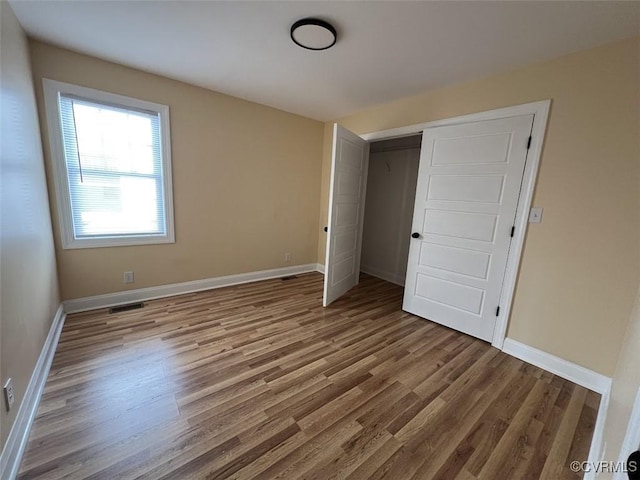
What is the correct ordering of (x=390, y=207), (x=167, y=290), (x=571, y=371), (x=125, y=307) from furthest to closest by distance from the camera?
(x=390, y=207), (x=167, y=290), (x=125, y=307), (x=571, y=371)

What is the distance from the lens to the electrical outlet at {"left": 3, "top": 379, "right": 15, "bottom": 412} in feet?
3.86

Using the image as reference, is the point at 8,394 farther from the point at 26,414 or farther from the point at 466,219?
the point at 466,219

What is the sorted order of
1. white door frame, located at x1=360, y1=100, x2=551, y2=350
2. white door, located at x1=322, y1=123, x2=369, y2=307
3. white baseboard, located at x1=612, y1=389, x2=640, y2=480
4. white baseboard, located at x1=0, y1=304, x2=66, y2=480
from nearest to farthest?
white baseboard, located at x1=612, y1=389, x2=640, y2=480
white baseboard, located at x1=0, y1=304, x2=66, y2=480
white door frame, located at x1=360, y1=100, x2=551, y2=350
white door, located at x1=322, y1=123, x2=369, y2=307

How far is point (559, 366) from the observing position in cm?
207

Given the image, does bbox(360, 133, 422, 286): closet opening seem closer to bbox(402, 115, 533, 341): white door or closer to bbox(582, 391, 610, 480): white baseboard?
bbox(402, 115, 533, 341): white door

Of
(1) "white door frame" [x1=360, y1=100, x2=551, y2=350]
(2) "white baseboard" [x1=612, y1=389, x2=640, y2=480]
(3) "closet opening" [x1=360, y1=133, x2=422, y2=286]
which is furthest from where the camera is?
(3) "closet opening" [x1=360, y1=133, x2=422, y2=286]

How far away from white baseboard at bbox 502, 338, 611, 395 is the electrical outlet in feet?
11.1

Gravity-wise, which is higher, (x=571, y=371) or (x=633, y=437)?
(x=633, y=437)

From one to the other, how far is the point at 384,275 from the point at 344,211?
1.67 metres

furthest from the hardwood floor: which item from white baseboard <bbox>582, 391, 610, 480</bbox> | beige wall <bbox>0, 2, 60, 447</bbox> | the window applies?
the window

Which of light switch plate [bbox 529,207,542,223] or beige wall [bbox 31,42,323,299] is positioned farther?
A: beige wall [bbox 31,42,323,299]

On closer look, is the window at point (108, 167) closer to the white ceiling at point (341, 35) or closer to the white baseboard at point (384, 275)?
the white ceiling at point (341, 35)

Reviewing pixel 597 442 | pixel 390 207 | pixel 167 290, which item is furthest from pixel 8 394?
pixel 390 207

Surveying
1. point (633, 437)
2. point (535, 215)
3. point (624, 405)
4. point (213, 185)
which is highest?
point (213, 185)
